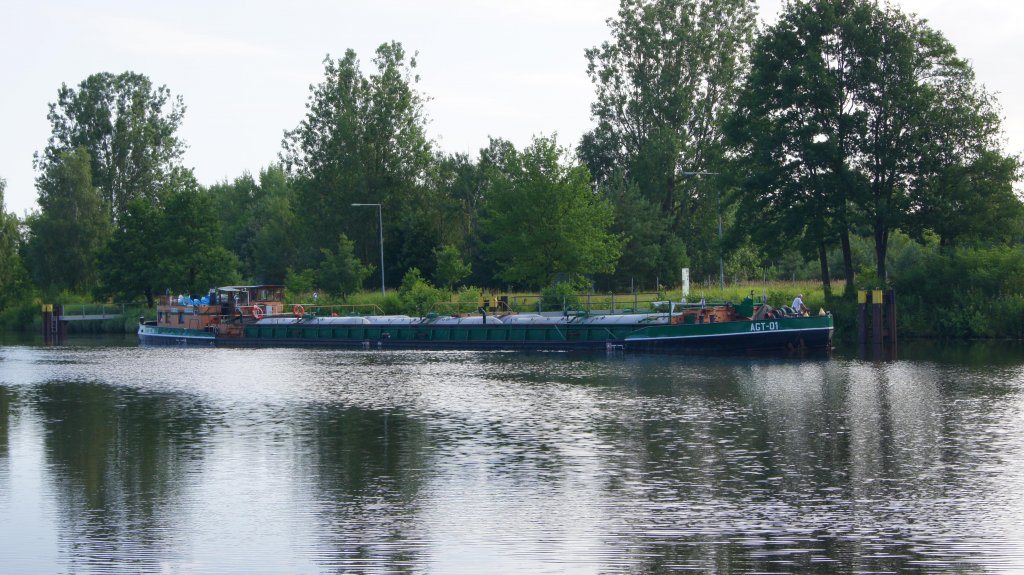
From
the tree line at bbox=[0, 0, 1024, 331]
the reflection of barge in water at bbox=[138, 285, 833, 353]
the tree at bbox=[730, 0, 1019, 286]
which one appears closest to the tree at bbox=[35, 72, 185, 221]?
the tree line at bbox=[0, 0, 1024, 331]

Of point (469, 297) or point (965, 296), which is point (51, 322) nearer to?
point (469, 297)

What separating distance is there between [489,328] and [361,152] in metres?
35.7

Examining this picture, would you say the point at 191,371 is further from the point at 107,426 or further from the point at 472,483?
the point at 472,483

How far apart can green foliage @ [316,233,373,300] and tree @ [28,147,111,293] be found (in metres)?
29.6

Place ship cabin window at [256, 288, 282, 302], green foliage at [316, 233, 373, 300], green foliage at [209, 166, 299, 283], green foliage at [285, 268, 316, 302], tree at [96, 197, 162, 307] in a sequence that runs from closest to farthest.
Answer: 1. ship cabin window at [256, 288, 282, 302]
2. green foliage at [316, 233, 373, 300]
3. green foliage at [285, 268, 316, 302]
4. tree at [96, 197, 162, 307]
5. green foliage at [209, 166, 299, 283]

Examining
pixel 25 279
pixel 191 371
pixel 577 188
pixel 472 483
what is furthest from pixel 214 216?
pixel 472 483

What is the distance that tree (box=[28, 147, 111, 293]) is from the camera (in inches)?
4043

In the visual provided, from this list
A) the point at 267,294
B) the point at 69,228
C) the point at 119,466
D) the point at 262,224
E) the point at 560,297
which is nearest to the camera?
the point at 119,466

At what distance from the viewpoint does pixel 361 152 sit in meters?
93.9

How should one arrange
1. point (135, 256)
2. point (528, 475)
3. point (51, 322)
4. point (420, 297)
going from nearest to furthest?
point (528, 475) < point (420, 297) < point (51, 322) < point (135, 256)

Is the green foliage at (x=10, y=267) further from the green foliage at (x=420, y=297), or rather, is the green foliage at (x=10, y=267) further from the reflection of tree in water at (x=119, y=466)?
the reflection of tree in water at (x=119, y=466)

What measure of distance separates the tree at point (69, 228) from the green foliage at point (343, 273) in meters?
29.6

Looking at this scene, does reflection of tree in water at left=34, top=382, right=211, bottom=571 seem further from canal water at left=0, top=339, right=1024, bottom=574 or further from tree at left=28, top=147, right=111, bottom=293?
tree at left=28, top=147, right=111, bottom=293

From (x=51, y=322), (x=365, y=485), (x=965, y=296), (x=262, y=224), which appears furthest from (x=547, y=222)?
(x=262, y=224)
